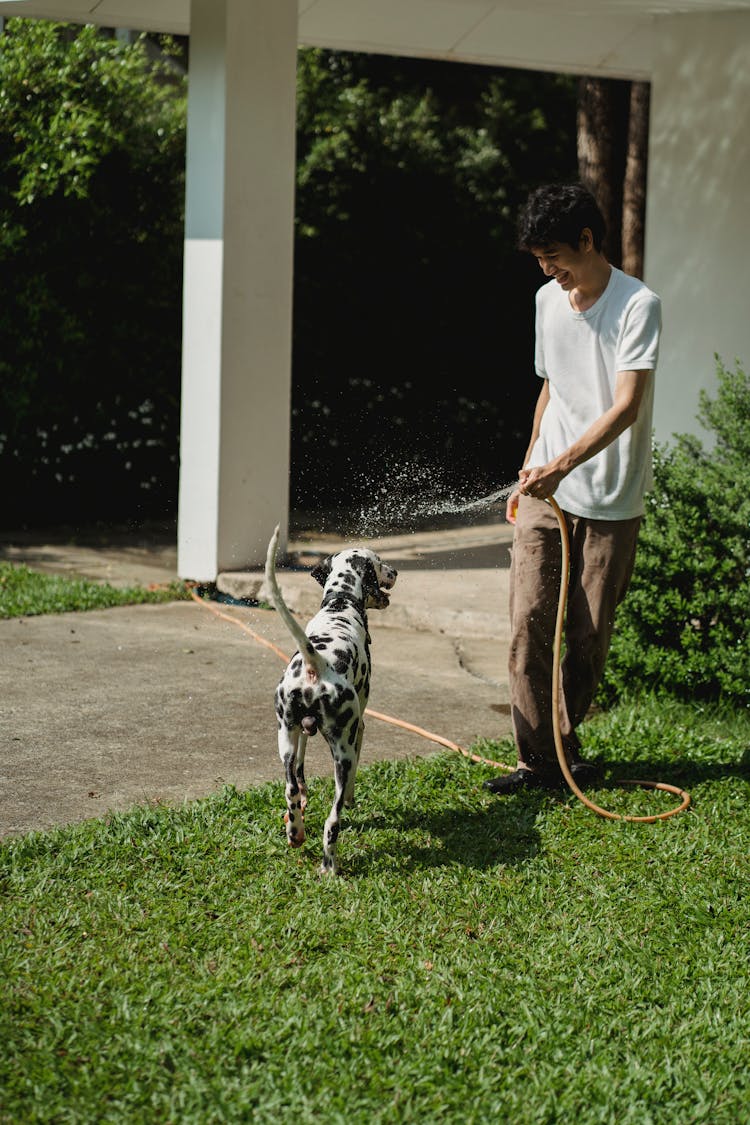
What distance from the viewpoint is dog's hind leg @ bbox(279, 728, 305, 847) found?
14.4 feet

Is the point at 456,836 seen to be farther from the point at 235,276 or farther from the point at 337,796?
the point at 235,276

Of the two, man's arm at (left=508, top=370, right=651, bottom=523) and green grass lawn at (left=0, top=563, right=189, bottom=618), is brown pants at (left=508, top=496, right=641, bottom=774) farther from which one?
green grass lawn at (left=0, top=563, right=189, bottom=618)

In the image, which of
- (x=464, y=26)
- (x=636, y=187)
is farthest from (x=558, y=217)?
(x=636, y=187)

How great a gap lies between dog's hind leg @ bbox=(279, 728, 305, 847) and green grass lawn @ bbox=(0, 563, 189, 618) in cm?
419

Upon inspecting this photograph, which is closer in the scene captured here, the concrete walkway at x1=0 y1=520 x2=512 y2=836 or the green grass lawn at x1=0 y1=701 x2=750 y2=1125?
the green grass lawn at x1=0 y1=701 x2=750 y2=1125

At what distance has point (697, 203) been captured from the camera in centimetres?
831

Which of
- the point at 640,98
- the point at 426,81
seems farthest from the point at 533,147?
the point at 640,98

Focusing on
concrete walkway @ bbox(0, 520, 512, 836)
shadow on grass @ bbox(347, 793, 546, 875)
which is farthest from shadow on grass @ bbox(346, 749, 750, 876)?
concrete walkway @ bbox(0, 520, 512, 836)

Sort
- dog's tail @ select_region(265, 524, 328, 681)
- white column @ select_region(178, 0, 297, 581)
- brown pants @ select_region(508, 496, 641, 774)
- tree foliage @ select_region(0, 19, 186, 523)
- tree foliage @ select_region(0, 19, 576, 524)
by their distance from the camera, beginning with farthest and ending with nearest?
1. tree foliage @ select_region(0, 19, 576, 524)
2. tree foliage @ select_region(0, 19, 186, 523)
3. white column @ select_region(178, 0, 297, 581)
4. brown pants @ select_region(508, 496, 641, 774)
5. dog's tail @ select_region(265, 524, 328, 681)

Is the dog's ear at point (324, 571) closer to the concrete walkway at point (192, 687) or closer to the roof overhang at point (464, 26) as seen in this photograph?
the concrete walkway at point (192, 687)

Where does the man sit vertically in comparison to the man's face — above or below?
below

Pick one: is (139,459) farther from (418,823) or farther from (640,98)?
(418,823)

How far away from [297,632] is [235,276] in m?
4.99

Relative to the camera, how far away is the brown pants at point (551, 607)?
522 cm
